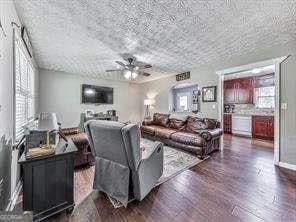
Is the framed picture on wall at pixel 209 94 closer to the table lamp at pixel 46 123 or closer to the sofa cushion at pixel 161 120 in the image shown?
the sofa cushion at pixel 161 120

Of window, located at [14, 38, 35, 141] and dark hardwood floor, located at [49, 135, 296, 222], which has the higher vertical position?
window, located at [14, 38, 35, 141]

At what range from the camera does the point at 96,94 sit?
6.23 meters

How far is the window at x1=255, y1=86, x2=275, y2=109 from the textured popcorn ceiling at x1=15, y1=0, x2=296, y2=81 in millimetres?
3358

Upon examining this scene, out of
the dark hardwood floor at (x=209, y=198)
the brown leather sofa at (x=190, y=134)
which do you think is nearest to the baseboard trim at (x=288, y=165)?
the dark hardwood floor at (x=209, y=198)

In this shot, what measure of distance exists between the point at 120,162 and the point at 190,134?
2508mm

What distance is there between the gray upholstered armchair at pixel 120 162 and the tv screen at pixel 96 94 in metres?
4.15

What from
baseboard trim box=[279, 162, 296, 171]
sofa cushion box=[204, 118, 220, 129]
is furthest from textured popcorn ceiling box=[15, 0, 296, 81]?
baseboard trim box=[279, 162, 296, 171]

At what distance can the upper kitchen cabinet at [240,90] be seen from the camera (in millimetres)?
6250

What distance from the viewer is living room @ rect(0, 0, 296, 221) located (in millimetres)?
1702

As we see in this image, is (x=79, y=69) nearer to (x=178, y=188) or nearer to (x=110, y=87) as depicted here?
(x=110, y=87)

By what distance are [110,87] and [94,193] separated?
506cm

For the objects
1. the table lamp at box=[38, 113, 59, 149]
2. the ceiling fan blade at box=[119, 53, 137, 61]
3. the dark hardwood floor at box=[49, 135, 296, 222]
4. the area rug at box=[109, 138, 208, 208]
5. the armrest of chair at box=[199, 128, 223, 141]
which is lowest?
the dark hardwood floor at box=[49, 135, 296, 222]

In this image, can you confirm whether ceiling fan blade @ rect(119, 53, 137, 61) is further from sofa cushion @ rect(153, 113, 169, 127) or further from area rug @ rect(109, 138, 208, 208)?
sofa cushion @ rect(153, 113, 169, 127)

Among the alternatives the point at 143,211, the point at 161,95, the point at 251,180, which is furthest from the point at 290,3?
the point at 161,95
